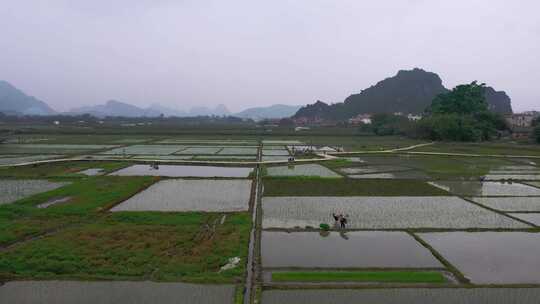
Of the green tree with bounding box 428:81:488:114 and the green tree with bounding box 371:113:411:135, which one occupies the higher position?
the green tree with bounding box 428:81:488:114

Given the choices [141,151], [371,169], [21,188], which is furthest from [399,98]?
[21,188]

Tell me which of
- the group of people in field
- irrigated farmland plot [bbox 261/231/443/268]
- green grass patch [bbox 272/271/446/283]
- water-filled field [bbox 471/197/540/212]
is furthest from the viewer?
water-filled field [bbox 471/197/540/212]

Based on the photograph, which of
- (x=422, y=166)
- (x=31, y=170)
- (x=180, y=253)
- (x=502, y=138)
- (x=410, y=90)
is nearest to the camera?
(x=180, y=253)

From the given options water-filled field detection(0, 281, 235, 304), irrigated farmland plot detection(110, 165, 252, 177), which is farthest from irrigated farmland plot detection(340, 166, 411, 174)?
water-filled field detection(0, 281, 235, 304)

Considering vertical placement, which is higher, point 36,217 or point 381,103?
point 381,103

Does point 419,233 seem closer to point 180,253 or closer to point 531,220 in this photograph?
point 531,220

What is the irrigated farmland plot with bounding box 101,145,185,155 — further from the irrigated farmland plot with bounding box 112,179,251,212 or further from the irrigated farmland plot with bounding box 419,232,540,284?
the irrigated farmland plot with bounding box 419,232,540,284

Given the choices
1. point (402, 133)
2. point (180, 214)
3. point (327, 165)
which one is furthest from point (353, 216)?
point (402, 133)

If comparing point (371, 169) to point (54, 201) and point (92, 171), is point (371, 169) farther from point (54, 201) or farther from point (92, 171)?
point (54, 201)
